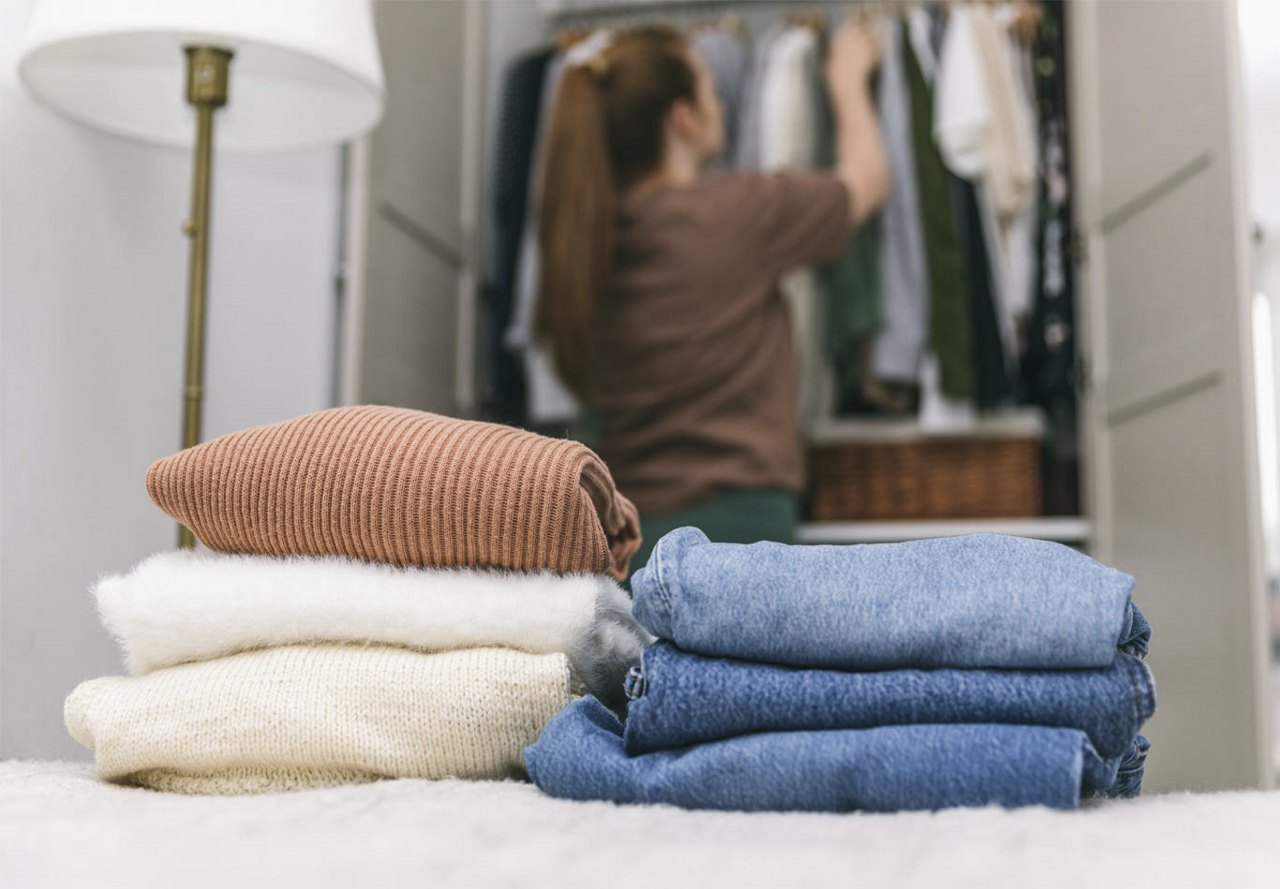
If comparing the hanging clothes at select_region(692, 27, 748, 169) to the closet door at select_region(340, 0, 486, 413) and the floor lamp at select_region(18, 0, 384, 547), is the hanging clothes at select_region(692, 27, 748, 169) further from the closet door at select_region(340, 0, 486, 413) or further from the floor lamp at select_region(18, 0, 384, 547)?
the floor lamp at select_region(18, 0, 384, 547)

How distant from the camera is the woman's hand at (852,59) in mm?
2242

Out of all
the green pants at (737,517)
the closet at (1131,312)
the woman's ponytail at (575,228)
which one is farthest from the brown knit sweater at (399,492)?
the woman's ponytail at (575,228)

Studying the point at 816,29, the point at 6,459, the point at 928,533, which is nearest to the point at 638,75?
the point at 816,29

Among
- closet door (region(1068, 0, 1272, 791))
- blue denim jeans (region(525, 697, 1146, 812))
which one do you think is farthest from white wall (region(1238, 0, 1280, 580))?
blue denim jeans (region(525, 697, 1146, 812))

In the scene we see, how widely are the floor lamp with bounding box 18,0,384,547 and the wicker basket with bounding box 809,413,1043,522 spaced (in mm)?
1214

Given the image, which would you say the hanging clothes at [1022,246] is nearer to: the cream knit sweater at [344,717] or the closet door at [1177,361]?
the closet door at [1177,361]

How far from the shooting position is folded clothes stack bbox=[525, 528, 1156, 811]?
1.72 feet

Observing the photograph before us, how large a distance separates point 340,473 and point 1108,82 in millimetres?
1793

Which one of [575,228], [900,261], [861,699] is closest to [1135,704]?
[861,699]

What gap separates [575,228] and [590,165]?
114 mm

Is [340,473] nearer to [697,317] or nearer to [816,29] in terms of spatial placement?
[697,317]

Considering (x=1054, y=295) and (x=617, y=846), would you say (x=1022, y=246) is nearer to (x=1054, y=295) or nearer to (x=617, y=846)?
(x=1054, y=295)

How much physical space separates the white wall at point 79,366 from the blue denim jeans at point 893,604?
2.81ft

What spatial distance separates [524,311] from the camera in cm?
225
